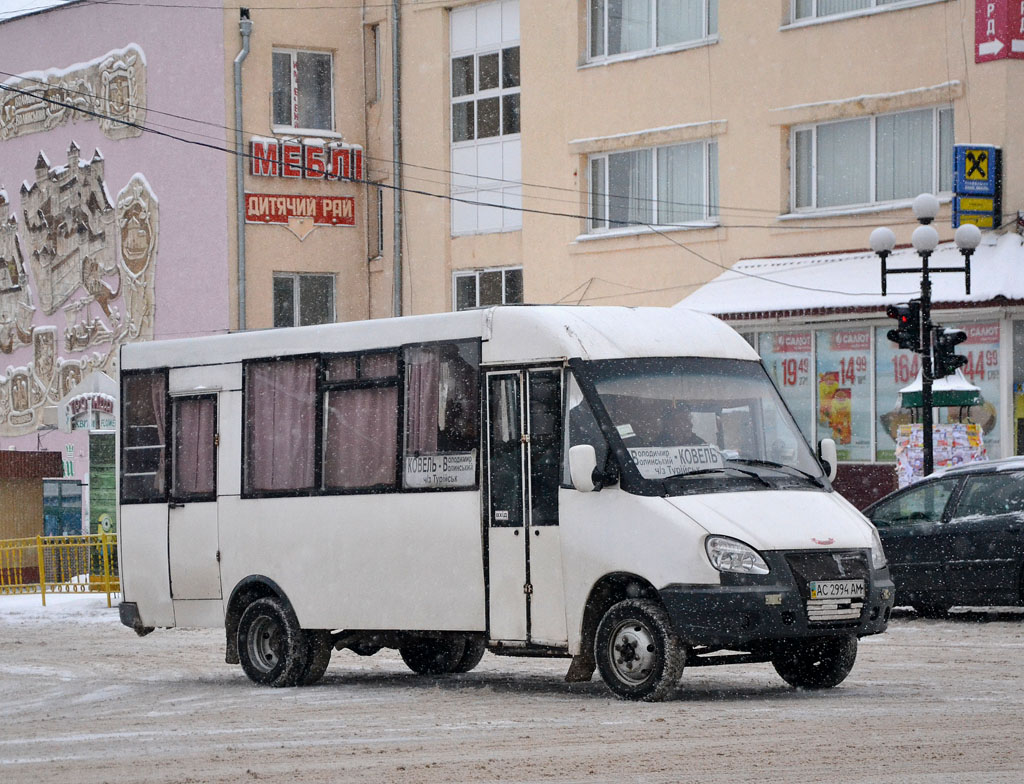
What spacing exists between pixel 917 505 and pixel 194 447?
7922mm

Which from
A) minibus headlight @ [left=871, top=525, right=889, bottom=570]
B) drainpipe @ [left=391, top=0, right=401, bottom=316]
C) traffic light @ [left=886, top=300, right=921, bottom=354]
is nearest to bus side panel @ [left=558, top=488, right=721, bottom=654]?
minibus headlight @ [left=871, top=525, right=889, bottom=570]

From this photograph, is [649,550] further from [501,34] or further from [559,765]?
[501,34]

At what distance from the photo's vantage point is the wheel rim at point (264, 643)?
14859 mm

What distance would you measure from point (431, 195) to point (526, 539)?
2595 cm

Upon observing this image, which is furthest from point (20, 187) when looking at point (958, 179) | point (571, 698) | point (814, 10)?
point (571, 698)

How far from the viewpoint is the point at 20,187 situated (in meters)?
45.8

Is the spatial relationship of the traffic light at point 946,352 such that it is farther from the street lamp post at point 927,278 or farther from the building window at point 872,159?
the building window at point 872,159

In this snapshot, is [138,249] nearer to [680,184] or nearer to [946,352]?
[680,184]

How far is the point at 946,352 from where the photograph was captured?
23531mm

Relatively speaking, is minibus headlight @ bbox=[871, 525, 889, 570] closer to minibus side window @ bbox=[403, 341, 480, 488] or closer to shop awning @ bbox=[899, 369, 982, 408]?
minibus side window @ bbox=[403, 341, 480, 488]

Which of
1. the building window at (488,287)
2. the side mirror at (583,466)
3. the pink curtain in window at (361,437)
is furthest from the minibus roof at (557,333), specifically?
the building window at (488,287)

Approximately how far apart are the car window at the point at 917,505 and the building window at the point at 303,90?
21.8 metres

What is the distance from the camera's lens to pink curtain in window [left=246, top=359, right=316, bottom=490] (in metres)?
14.8

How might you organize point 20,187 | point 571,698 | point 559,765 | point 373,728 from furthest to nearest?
point 20,187 → point 571,698 → point 373,728 → point 559,765
